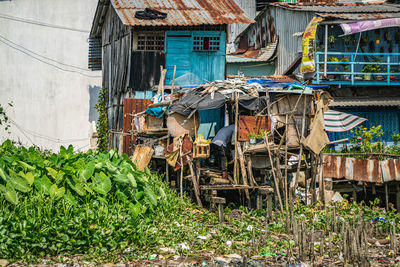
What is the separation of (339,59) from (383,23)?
2.29 metres

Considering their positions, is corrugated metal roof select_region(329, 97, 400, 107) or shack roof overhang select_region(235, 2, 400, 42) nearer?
shack roof overhang select_region(235, 2, 400, 42)

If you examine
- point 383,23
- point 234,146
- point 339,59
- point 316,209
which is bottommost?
point 316,209

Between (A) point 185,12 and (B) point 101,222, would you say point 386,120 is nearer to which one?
(A) point 185,12

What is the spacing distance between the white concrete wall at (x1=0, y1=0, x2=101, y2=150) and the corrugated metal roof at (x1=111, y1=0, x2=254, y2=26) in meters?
5.18

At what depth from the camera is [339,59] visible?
18922mm

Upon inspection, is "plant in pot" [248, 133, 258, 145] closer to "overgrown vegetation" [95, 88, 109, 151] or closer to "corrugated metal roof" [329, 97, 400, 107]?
"corrugated metal roof" [329, 97, 400, 107]

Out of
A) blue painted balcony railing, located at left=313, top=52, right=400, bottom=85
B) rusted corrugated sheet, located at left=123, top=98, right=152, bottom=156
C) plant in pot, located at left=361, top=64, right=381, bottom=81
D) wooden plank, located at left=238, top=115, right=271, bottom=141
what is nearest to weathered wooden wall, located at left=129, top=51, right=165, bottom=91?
rusted corrugated sheet, located at left=123, top=98, right=152, bottom=156

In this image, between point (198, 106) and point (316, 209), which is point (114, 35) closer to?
point (198, 106)

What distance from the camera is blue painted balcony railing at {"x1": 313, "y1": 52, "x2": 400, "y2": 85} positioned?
17.5m

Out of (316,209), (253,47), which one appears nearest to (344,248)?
(316,209)

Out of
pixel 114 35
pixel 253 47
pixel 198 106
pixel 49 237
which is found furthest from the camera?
pixel 253 47

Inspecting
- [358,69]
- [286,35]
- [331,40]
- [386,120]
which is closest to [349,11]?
[331,40]

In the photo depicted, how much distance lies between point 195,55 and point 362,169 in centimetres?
660

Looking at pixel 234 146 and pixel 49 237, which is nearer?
pixel 49 237
